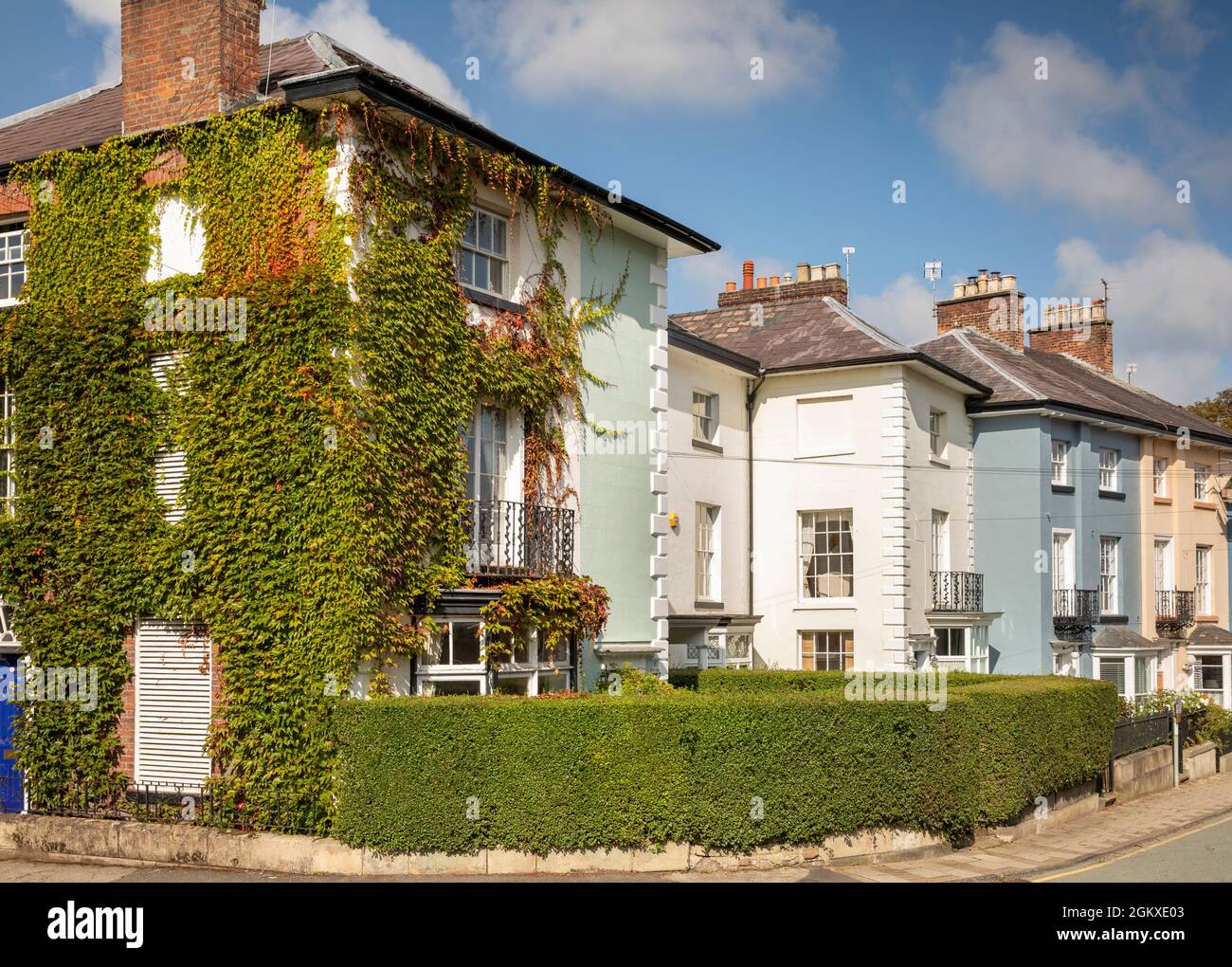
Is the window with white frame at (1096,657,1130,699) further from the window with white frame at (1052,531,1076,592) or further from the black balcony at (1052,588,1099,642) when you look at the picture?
the window with white frame at (1052,531,1076,592)

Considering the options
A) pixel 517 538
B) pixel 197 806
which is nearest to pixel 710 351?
pixel 517 538

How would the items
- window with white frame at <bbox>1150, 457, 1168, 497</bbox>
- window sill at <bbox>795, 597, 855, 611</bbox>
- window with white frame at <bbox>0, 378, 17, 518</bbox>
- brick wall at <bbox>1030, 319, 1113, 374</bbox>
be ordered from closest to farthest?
window with white frame at <bbox>0, 378, 17, 518</bbox> → window sill at <bbox>795, 597, 855, 611</bbox> → window with white frame at <bbox>1150, 457, 1168, 497</bbox> → brick wall at <bbox>1030, 319, 1113, 374</bbox>

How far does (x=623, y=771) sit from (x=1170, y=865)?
718 centimetres

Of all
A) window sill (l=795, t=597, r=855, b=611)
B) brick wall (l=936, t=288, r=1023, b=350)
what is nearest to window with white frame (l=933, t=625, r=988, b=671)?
window sill (l=795, t=597, r=855, b=611)

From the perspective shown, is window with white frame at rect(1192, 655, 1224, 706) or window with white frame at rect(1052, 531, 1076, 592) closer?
window with white frame at rect(1052, 531, 1076, 592)

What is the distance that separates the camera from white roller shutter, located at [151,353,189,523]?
52.2 ft

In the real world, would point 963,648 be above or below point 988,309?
below

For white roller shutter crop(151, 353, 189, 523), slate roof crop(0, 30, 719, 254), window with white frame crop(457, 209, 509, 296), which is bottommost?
white roller shutter crop(151, 353, 189, 523)

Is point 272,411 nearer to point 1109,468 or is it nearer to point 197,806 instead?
point 197,806

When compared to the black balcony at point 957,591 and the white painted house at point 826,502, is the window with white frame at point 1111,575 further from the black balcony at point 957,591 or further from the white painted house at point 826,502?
the white painted house at point 826,502

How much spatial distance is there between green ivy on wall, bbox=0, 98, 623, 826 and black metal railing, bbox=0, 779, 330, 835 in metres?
0.07

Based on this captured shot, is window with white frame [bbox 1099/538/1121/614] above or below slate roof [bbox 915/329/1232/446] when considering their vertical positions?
below

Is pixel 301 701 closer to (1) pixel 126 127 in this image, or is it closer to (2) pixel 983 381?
(1) pixel 126 127

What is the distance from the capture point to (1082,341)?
134 ft
